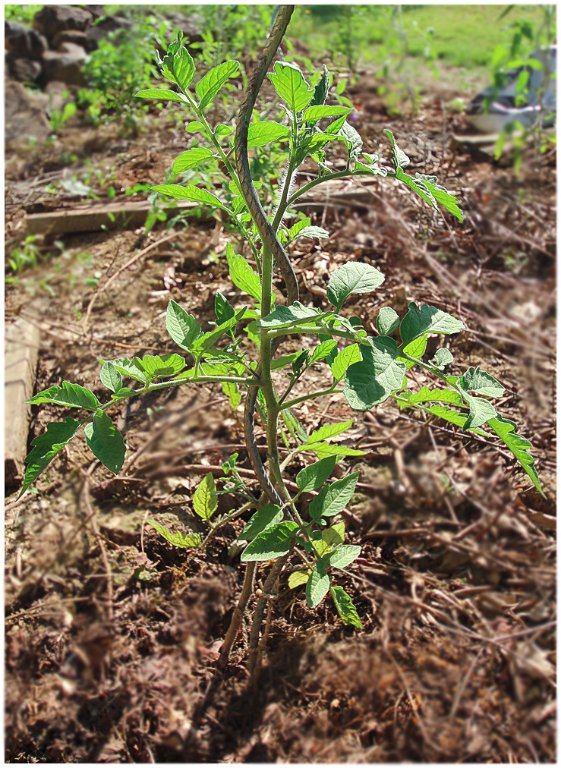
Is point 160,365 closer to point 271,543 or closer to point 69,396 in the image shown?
point 69,396

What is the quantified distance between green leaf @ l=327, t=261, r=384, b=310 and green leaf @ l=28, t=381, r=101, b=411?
530 mm

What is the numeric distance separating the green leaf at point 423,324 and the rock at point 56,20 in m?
5.44

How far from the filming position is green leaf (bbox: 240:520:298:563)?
168 centimetres

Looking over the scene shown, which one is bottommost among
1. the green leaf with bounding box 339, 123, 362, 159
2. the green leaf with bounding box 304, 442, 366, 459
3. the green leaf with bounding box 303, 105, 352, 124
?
the green leaf with bounding box 304, 442, 366, 459

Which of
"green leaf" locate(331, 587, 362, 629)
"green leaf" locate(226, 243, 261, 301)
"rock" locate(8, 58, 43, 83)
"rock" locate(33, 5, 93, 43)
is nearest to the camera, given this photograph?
"green leaf" locate(226, 243, 261, 301)

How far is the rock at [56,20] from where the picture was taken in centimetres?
609

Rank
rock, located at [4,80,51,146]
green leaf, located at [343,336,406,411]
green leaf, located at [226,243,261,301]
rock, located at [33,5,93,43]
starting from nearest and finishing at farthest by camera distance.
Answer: green leaf, located at [343,336,406,411], green leaf, located at [226,243,261,301], rock, located at [4,80,51,146], rock, located at [33,5,93,43]

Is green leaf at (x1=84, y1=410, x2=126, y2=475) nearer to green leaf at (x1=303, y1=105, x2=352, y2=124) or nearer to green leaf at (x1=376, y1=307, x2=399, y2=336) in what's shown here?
green leaf at (x1=376, y1=307, x2=399, y2=336)

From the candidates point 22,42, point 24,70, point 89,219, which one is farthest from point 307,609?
point 22,42

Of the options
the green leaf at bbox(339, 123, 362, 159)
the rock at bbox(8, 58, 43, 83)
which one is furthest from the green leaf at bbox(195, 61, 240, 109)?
the rock at bbox(8, 58, 43, 83)

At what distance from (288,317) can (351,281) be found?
0.90 ft

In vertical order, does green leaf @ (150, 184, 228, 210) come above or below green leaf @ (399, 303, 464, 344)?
above

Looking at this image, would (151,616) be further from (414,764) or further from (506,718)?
(506,718)

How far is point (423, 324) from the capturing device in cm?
163
